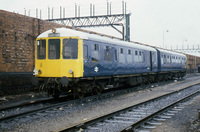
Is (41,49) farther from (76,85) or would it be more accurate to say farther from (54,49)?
(76,85)

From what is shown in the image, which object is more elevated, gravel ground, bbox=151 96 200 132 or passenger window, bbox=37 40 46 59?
passenger window, bbox=37 40 46 59

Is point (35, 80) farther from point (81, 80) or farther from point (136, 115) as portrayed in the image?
point (136, 115)

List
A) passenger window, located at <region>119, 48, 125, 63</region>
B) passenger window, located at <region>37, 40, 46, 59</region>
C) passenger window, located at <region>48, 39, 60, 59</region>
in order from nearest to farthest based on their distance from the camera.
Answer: passenger window, located at <region>48, 39, 60, 59</region>
passenger window, located at <region>37, 40, 46, 59</region>
passenger window, located at <region>119, 48, 125, 63</region>

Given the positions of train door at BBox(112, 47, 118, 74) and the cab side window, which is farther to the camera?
train door at BBox(112, 47, 118, 74)

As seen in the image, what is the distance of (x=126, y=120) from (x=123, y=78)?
28.0 feet

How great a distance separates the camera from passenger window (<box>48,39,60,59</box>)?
1132 cm

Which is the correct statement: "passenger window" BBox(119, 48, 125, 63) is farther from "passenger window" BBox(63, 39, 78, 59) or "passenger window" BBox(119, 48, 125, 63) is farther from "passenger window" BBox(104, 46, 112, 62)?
"passenger window" BBox(63, 39, 78, 59)

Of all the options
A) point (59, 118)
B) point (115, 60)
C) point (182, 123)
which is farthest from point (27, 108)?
point (115, 60)

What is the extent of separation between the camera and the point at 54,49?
11.4m

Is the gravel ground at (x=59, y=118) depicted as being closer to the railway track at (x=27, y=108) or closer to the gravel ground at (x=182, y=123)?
the railway track at (x=27, y=108)

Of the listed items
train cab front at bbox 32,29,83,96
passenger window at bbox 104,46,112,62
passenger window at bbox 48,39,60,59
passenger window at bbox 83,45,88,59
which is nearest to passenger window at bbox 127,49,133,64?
passenger window at bbox 104,46,112,62

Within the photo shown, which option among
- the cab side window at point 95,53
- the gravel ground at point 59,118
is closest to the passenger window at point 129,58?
the cab side window at point 95,53

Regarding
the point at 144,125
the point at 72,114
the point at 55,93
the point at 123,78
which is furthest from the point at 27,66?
the point at 144,125

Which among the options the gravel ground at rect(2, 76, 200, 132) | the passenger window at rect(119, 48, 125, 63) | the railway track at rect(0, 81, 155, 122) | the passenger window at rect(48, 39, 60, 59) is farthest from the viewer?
the passenger window at rect(119, 48, 125, 63)
